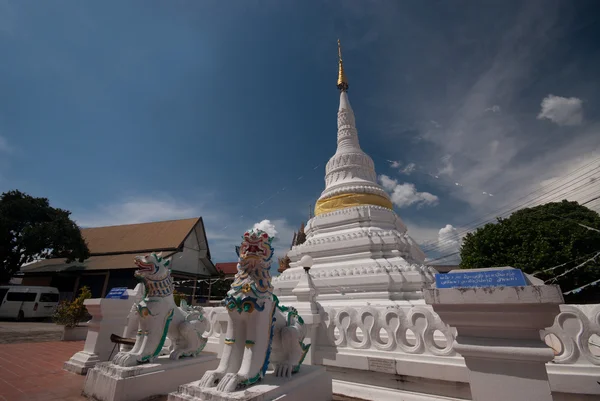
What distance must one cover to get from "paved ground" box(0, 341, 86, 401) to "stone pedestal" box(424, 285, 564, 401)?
5.47m

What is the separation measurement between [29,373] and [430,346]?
25.0 ft

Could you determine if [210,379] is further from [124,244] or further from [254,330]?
[124,244]

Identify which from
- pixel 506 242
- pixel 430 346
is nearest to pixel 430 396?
pixel 430 346

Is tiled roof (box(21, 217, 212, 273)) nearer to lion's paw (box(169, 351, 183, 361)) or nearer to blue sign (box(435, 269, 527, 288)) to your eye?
lion's paw (box(169, 351, 183, 361))

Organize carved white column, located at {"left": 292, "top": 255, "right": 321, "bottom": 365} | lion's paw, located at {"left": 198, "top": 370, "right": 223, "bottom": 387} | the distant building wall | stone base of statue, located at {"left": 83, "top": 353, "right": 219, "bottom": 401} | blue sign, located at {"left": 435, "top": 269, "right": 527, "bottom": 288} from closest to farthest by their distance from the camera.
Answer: blue sign, located at {"left": 435, "top": 269, "right": 527, "bottom": 288} → lion's paw, located at {"left": 198, "top": 370, "right": 223, "bottom": 387} → stone base of statue, located at {"left": 83, "top": 353, "right": 219, "bottom": 401} → carved white column, located at {"left": 292, "top": 255, "right": 321, "bottom": 365} → the distant building wall

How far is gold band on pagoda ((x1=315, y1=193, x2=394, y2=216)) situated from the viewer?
13.1 metres

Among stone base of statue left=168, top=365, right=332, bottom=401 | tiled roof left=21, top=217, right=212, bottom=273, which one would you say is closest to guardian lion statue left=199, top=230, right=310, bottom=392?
stone base of statue left=168, top=365, right=332, bottom=401

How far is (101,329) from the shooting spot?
252 inches

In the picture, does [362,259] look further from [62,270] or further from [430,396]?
[62,270]

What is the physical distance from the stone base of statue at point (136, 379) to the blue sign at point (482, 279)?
430 centimetres

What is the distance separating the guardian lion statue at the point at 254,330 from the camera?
3.38 metres

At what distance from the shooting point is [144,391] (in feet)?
13.7

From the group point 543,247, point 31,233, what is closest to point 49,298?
point 31,233

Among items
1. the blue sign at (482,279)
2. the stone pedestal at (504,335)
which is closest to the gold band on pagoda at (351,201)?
the blue sign at (482,279)
